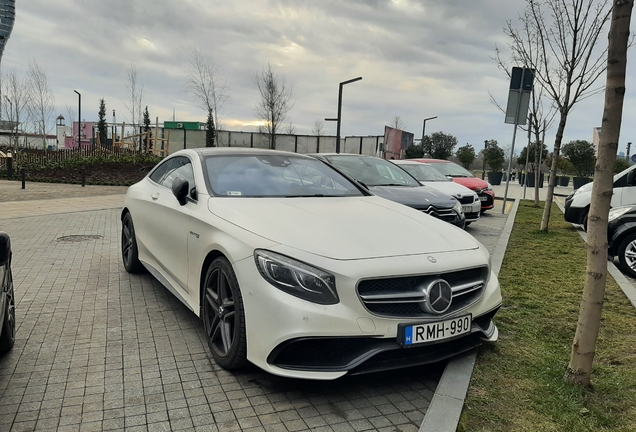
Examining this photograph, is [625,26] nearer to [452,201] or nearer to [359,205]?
[359,205]

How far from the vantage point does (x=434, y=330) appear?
2922 millimetres

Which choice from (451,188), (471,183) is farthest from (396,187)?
(471,183)

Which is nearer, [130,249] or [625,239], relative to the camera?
[130,249]

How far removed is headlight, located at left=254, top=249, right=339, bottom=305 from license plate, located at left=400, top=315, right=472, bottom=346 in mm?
476

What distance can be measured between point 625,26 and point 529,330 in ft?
8.10

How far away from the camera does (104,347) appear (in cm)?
373

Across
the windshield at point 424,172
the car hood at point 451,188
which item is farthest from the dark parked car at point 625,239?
the windshield at point 424,172

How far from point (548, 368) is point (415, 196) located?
4.78 m

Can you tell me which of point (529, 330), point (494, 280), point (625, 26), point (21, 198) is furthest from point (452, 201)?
point (21, 198)

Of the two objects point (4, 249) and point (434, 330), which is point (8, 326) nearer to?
point (4, 249)

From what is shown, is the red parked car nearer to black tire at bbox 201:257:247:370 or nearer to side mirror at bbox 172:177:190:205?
side mirror at bbox 172:177:190:205

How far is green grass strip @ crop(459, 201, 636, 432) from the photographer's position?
2.75 meters

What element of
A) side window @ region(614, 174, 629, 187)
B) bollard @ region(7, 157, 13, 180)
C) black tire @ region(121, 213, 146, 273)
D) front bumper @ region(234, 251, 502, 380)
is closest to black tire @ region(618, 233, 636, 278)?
side window @ region(614, 174, 629, 187)

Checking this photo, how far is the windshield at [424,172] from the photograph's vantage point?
12.1 meters
